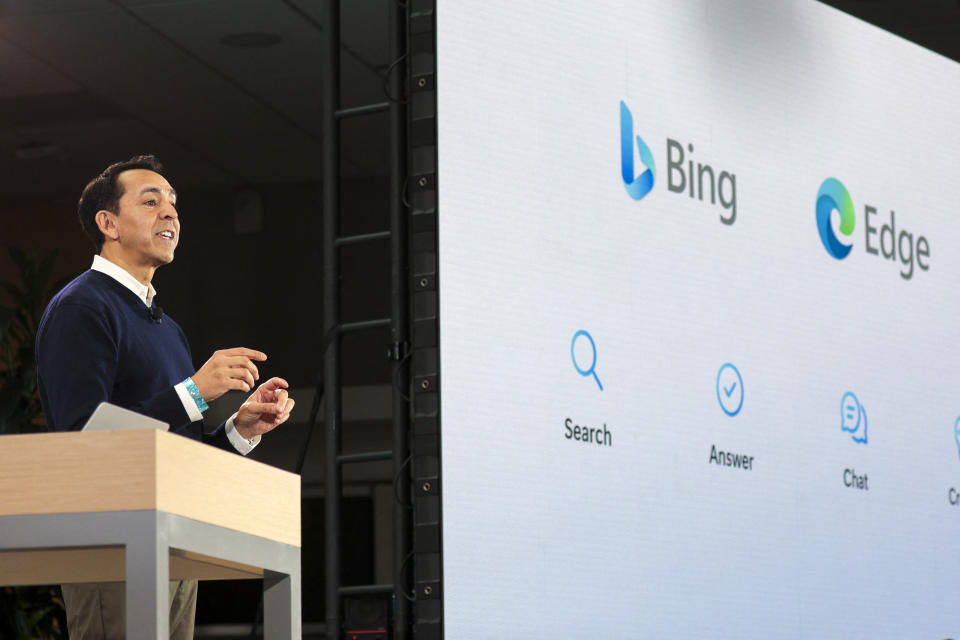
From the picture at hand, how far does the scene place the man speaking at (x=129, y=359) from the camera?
1.73 metres

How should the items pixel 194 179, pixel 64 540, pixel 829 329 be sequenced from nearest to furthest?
pixel 64 540
pixel 829 329
pixel 194 179

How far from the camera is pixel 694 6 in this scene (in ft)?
11.1

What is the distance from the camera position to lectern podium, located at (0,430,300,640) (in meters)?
1.26

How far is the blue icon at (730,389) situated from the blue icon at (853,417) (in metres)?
0.44

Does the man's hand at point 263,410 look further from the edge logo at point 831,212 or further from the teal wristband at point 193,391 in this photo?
the edge logo at point 831,212

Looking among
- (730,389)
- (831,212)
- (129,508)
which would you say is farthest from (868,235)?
(129,508)

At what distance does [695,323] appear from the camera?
321cm

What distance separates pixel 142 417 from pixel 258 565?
0.67 ft

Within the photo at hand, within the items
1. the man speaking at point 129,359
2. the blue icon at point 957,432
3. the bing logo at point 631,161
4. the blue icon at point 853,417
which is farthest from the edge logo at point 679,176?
the man speaking at point 129,359

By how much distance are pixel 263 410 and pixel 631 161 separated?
56.9 inches

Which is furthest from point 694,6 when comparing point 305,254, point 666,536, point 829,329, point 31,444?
point 305,254

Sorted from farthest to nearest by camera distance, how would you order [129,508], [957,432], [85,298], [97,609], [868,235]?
[957,432]
[868,235]
[85,298]
[97,609]
[129,508]

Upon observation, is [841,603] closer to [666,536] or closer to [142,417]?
[666,536]

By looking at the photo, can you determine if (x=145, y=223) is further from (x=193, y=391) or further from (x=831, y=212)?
(x=831, y=212)
